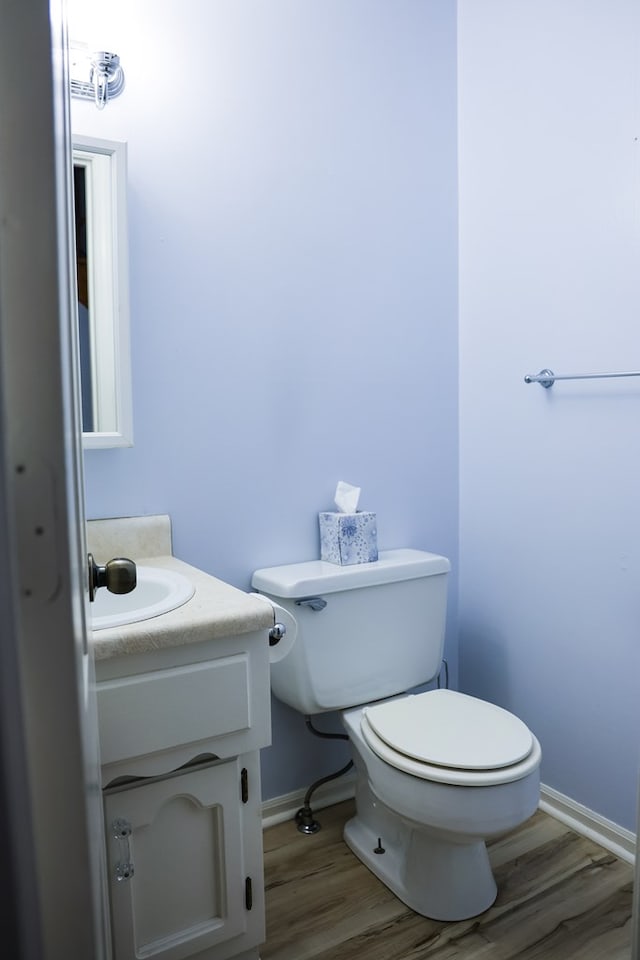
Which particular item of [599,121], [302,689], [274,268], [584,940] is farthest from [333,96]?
[584,940]

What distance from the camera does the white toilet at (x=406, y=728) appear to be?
1349mm

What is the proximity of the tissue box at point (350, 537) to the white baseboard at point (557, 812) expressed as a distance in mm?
677

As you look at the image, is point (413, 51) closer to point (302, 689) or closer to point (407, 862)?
point (302, 689)

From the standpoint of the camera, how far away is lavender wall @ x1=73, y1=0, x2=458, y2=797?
1.59 metres

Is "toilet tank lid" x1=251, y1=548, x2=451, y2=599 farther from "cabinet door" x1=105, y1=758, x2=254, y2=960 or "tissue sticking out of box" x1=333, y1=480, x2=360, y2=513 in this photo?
"cabinet door" x1=105, y1=758, x2=254, y2=960

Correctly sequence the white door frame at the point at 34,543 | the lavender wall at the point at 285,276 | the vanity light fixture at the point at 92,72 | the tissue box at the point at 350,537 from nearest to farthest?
the white door frame at the point at 34,543, the vanity light fixture at the point at 92,72, the lavender wall at the point at 285,276, the tissue box at the point at 350,537

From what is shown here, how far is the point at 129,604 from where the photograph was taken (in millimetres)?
1374

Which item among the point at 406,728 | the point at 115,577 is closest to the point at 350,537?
the point at 406,728

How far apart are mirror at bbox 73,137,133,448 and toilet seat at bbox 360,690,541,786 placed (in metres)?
0.86

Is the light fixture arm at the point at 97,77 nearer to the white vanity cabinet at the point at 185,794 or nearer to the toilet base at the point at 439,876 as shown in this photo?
the white vanity cabinet at the point at 185,794

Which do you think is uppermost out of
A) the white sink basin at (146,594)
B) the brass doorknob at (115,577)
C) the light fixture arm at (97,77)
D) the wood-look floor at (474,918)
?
the light fixture arm at (97,77)

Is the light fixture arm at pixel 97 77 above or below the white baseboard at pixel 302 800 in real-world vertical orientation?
above

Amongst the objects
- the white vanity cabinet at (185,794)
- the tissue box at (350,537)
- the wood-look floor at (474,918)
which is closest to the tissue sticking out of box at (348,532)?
the tissue box at (350,537)

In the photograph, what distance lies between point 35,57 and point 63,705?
310mm
